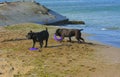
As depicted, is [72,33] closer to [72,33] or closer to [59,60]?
[72,33]

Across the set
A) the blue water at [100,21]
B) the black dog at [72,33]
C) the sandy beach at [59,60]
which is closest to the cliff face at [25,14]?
the blue water at [100,21]

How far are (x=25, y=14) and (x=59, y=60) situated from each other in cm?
2326

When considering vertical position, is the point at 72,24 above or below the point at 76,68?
below

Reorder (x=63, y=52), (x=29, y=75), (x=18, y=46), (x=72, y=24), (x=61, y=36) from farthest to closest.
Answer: (x=72, y=24) < (x=61, y=36) < (x=18, y=46) < (x=63, y=52) < (x=29, y=75)

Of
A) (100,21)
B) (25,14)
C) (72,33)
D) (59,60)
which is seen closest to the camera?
(59,60)

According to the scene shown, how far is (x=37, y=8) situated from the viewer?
137 ft

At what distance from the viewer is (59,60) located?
15.5 metres

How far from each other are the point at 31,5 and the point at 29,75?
29.8 m

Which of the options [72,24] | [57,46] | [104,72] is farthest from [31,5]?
[104,72]

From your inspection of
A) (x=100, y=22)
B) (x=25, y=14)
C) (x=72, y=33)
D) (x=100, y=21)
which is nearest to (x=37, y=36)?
(x=72, y=33)

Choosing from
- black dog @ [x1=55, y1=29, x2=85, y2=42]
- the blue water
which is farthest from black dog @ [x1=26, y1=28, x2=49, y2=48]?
the blue water

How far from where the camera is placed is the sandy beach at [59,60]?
13.3 m

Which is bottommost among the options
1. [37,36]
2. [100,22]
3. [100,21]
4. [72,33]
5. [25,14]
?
[100,21]

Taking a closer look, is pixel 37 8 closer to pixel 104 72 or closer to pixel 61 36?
pixel 61 36
